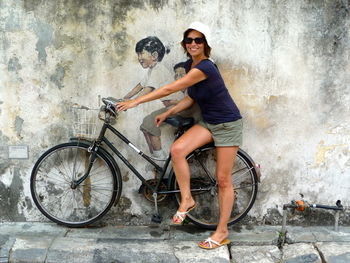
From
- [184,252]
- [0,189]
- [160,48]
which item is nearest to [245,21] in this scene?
[160,48]

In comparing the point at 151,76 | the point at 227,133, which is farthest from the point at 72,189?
the point at 227,133

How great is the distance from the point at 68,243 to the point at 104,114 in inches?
58.6

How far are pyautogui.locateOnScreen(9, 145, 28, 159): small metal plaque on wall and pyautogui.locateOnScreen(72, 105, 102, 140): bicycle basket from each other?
62 cm

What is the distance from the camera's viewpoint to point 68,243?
4.59 m

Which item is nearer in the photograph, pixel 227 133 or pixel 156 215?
pixel 227 133

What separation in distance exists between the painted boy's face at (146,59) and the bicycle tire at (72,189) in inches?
48.2

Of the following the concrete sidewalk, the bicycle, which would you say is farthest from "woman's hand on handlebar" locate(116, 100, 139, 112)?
the concrete sidewalk

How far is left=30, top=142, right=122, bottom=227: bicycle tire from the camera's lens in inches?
197

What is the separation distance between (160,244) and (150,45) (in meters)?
2.23

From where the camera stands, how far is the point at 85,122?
496 centimetres

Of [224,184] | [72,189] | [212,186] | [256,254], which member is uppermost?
[224,184]

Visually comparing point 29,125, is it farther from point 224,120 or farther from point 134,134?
point 224,120

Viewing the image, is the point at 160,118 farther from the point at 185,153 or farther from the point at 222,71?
the point at 222,71

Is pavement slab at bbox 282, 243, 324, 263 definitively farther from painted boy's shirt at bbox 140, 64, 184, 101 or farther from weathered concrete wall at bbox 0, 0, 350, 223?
painted boy's shirt at bbox 140, 64, 184, 101
